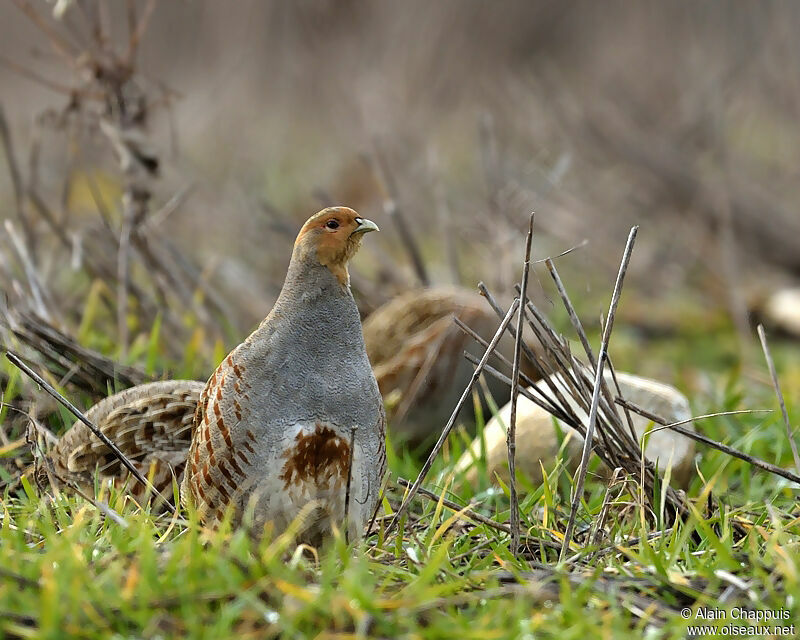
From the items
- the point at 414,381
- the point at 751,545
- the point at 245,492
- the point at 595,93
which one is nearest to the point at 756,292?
the point at 595,93

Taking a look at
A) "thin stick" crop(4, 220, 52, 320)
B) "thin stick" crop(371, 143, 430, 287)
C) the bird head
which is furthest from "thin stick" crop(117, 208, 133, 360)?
the bird head

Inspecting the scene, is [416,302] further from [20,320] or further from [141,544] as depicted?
[141,544]

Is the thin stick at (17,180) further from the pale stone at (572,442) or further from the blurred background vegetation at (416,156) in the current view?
the pale stone at (572,442)

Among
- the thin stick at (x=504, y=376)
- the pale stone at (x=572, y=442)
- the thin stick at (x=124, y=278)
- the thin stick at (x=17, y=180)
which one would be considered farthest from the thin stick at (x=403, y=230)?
the thin stick at (x=504, y=376)

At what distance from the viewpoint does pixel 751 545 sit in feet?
7.59

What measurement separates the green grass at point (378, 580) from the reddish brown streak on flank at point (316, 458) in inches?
6.7

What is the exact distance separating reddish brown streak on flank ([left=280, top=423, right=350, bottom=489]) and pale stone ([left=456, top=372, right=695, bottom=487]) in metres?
1.02

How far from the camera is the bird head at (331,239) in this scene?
7.80 ft

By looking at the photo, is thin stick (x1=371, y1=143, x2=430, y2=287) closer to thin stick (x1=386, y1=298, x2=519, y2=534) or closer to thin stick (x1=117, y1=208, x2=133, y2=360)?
thin stick (x1=117, y1=208, x2=133, y2=360)

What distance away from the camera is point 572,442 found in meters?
3.23

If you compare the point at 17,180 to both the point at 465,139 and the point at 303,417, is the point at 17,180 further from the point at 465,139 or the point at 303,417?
the point at 465,139

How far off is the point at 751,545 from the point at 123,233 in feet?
9.29

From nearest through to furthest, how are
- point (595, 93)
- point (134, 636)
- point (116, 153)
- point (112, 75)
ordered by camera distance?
point (134, 636), point (112, 75), point (116, 153), point (595, 93)

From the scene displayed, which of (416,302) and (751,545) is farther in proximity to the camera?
(416,302)
